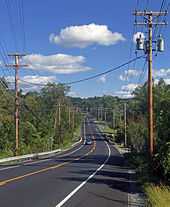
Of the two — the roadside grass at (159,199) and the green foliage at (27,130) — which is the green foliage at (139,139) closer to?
the green foliage at (27,130)

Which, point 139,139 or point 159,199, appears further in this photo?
point 139,139

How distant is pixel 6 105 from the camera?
95625mm

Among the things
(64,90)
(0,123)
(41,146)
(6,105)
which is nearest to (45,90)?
(64,90)

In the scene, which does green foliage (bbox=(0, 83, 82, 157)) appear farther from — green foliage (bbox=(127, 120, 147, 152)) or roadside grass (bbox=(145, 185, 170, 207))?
roadside grass (bbox=(145, 185, 170, 207))

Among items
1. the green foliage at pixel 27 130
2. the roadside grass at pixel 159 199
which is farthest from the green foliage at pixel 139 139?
the roadside grass at pixel 159 199

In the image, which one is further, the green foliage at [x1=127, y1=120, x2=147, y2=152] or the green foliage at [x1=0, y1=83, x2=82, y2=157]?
the green foliage at [x1=0, y1=83, x2=82, y2=157]

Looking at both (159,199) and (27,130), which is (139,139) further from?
(159,199)

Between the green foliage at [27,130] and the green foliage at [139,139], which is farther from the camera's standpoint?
the green foliage at [27,130]

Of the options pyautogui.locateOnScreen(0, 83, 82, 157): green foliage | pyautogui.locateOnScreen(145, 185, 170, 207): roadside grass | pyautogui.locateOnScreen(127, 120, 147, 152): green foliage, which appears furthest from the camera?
pyautogui.locateOnScreen(0, 83, 82, 157): green foliage

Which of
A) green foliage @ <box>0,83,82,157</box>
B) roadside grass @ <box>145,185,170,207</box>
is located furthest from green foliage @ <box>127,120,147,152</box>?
roadside grass @ <box>145,185,170,207</box>

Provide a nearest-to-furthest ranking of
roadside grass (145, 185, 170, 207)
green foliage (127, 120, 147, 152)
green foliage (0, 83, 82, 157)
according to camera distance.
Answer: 1. roadside grass (145, 185, 170, 207)
2. green foliage (127, 120, 147, 152)
3. green foliage (0, 83, 82, 157)

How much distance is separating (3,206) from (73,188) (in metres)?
6.67

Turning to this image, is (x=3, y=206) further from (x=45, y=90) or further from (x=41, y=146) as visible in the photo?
(x=45, y=90)

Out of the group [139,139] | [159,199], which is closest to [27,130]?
[139,139]
